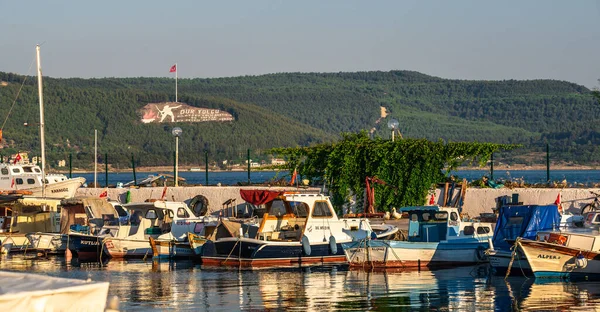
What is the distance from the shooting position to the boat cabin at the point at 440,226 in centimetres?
3133

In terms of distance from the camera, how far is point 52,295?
1044 cm

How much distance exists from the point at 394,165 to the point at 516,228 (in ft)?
39.9

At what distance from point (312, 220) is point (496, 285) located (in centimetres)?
793

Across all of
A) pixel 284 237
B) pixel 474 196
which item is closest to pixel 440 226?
pixel 284 237

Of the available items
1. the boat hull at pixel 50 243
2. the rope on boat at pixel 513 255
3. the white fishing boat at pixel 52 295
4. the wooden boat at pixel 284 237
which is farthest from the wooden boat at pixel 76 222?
the white fishing boat at pixel 52 295

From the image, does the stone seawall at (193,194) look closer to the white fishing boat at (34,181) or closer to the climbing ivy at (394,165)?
the climbing ivy at (394,165)

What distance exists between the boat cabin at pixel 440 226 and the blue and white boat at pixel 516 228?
1.88m

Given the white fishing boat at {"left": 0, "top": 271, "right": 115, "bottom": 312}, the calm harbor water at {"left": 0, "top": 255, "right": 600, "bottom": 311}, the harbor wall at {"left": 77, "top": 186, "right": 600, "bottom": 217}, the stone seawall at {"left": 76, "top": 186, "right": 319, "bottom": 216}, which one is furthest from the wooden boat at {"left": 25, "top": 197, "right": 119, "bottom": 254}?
the white fishing boat at {"left": 0, "top": 271, "right": 115, "bottom": 312}

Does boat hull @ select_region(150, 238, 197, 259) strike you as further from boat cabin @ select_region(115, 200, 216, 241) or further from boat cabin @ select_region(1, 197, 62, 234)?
boat cabin @ select_region(1, 197, 62, 234)

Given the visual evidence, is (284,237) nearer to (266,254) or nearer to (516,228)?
(266,254)

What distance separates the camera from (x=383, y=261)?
98.2ft

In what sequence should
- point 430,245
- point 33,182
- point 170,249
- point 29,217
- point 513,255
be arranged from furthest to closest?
point 33,182, point 29,217, point 170,249, point 430,245, point 513,255

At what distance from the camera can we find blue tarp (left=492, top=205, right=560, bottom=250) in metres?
28.5

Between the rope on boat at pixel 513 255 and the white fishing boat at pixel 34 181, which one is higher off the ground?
the white fishing boat at pixel 34 181
